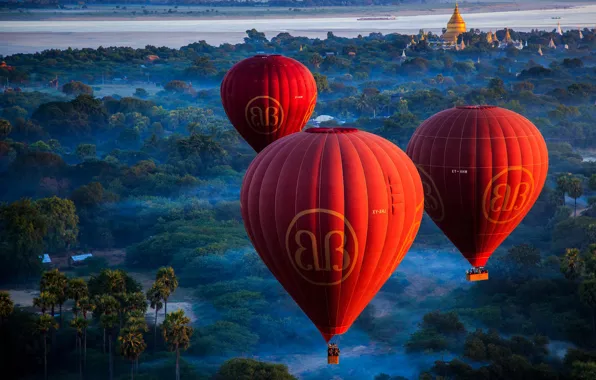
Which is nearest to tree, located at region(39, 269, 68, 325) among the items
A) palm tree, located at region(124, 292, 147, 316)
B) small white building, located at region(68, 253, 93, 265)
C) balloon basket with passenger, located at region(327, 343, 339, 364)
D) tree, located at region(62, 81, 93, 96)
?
palm tree, located at region(124, 292, 147, 316)

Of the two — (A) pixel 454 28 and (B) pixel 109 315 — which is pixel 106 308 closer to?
(B) pixel 109 315

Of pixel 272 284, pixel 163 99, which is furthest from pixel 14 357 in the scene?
pixel 163 99

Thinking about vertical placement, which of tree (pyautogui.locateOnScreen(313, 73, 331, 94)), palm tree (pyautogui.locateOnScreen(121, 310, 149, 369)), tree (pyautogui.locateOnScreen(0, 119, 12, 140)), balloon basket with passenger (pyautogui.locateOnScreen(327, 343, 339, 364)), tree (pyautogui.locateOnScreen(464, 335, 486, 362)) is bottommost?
tree (pyautogui.locateOnScreen(464, 335, 486, 362))

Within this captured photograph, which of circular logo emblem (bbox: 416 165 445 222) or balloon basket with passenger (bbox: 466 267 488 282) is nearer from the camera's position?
circular logo emblem (bbox: 416 165 445 222)

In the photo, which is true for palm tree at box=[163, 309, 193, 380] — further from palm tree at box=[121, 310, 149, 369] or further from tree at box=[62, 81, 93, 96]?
tree at box=[62, 81, 93, 96]

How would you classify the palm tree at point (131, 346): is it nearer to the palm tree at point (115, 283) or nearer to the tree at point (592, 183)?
the palm tree at point (115, 283)

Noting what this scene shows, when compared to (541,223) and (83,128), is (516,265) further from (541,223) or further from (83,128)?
(83,128)

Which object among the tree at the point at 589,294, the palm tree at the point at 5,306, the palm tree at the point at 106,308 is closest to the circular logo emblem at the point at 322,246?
the palm tree at the point at 106,308

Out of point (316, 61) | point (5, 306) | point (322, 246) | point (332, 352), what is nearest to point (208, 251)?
point (5, 306)

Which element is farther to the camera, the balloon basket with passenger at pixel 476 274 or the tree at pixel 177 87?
the tree at pixel 177 87
